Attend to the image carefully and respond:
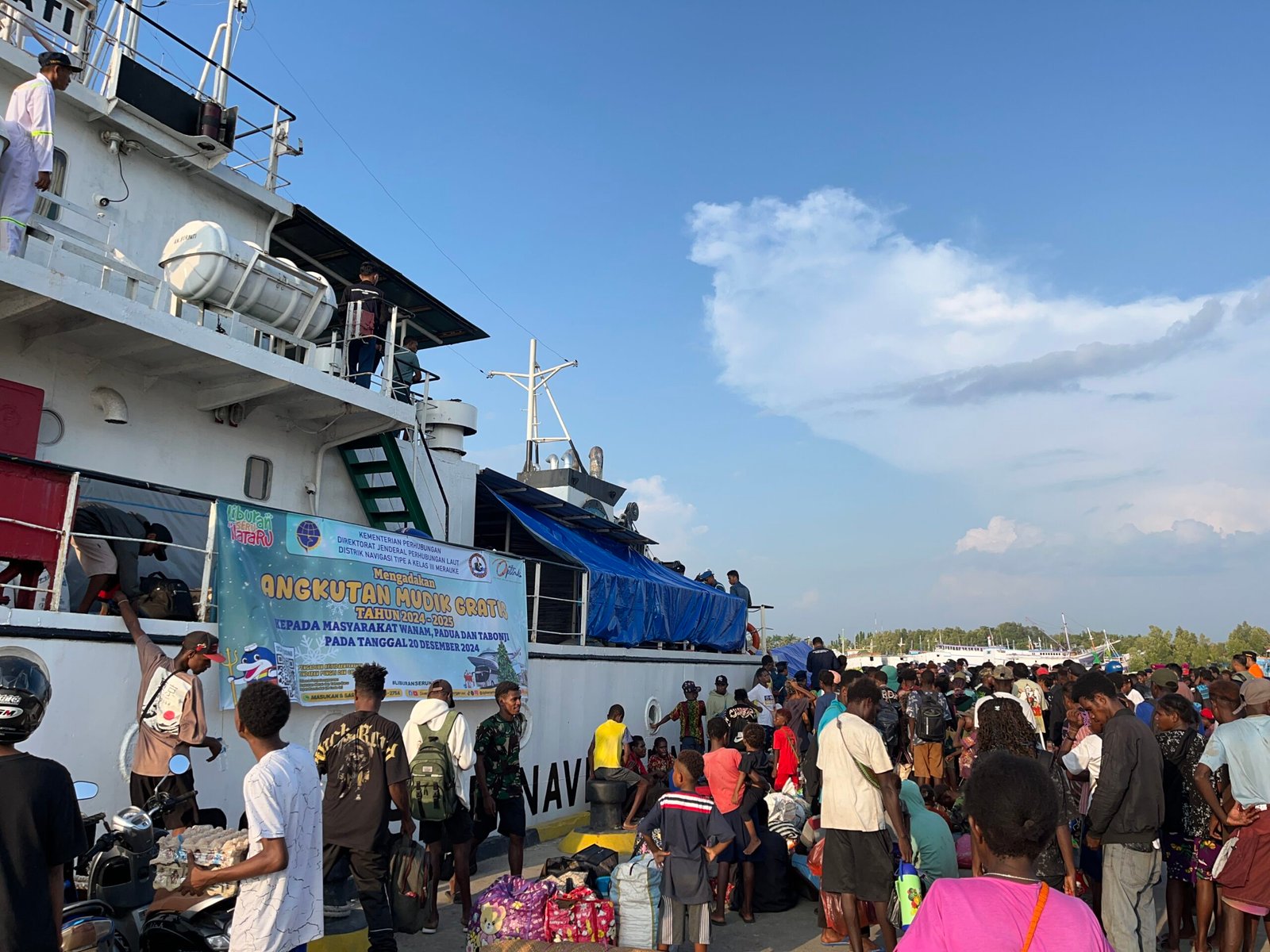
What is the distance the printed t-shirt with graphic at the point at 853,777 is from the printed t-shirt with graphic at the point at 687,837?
785 millimetres

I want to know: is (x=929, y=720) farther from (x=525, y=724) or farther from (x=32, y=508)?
(x=32, y=508)

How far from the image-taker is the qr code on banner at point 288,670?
7.12 metres

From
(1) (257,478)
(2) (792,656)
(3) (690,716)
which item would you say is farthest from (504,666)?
(2) (792,656)

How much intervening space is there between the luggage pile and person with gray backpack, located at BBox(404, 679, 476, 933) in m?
0.61

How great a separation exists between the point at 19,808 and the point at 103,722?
3745 mm

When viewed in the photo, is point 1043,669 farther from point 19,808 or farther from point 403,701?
point 19,808

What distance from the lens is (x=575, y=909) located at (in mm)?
5844

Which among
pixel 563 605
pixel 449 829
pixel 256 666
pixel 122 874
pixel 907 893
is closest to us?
pixel 122 874

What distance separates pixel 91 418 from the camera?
8383 mm

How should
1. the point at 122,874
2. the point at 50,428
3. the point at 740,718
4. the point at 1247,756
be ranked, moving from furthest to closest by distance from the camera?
the point at 740,718 < the point at 50,428 < the point at 1247,756 < the point at 122,874

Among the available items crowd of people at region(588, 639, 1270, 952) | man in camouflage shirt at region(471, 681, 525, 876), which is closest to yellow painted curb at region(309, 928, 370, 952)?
man in camouflage shirt at region(471, 681, 525, 876)

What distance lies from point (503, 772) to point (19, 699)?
4594mm

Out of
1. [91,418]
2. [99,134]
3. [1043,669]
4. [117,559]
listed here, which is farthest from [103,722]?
[1043,669]

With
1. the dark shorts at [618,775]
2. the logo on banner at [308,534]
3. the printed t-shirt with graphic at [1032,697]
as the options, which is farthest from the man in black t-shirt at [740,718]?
the logo on banner at [308,534]
